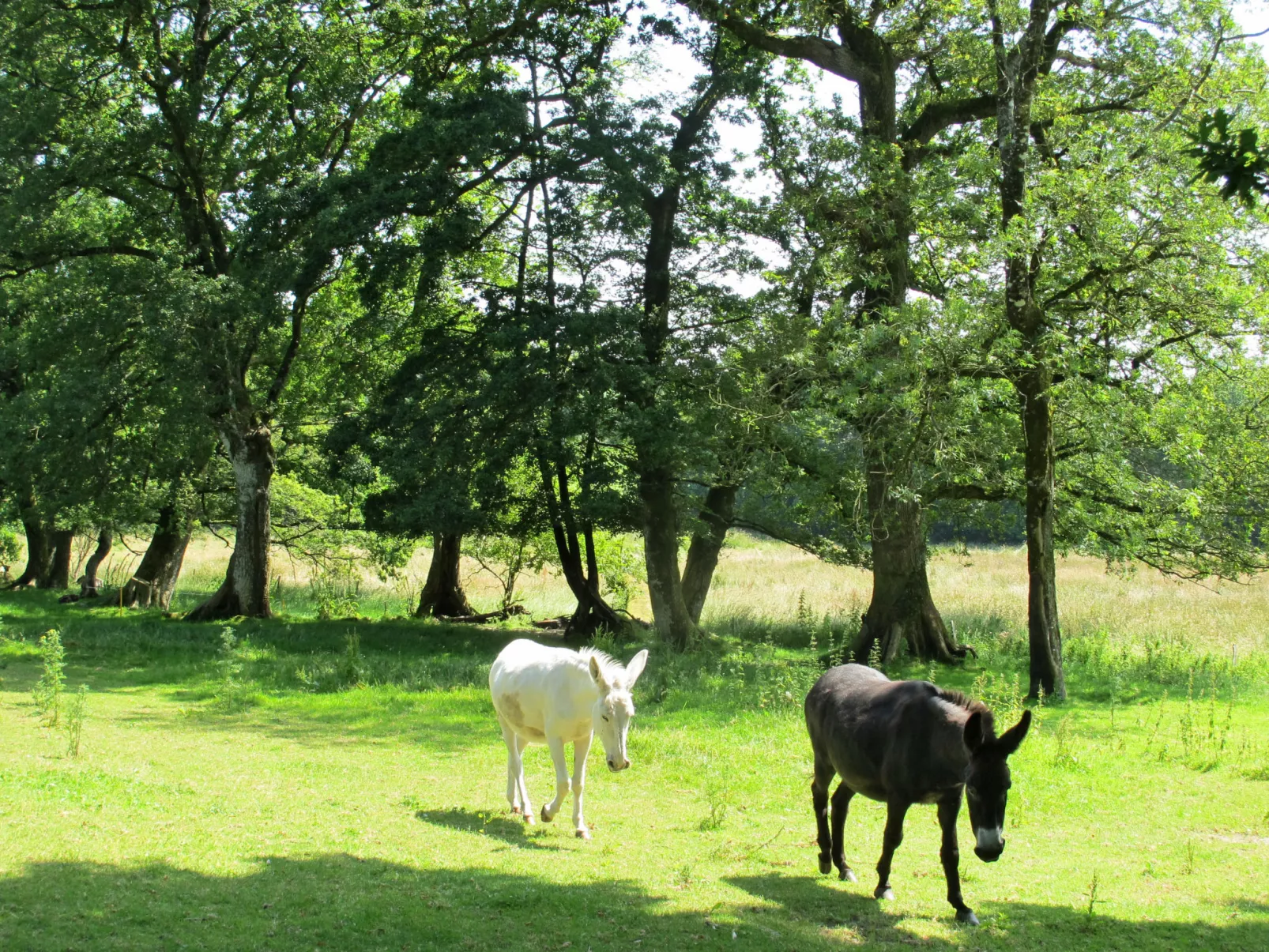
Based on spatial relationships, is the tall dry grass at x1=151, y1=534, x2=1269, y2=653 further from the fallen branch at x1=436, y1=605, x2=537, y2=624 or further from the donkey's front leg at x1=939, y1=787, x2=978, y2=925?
the donkey's front leg at x1=939, y1=787, x2=978, y2=925

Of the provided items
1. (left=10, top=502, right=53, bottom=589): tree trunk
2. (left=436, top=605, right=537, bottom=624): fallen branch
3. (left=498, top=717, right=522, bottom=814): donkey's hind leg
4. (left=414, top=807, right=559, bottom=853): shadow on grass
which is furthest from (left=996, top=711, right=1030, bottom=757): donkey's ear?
(left=10, top=502, right=53, bottom=589): tree trunk

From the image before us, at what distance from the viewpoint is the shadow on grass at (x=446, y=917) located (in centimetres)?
589

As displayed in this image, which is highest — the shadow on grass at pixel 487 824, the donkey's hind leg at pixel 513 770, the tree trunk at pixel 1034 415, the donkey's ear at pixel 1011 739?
the tree trunk at pixel 1034 415

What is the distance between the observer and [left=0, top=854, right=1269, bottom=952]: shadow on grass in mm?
5891

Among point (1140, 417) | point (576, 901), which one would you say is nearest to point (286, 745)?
point (576, 901)

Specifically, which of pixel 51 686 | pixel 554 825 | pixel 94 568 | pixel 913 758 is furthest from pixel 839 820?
pixel 94 568

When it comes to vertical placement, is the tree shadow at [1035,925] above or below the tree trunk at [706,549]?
below

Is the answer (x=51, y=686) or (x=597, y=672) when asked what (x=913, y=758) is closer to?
(x=597, y=672)

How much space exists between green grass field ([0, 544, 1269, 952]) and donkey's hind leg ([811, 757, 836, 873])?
0.26 m

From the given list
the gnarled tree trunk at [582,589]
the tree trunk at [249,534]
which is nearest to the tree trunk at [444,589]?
the tree trunk at [249,534]

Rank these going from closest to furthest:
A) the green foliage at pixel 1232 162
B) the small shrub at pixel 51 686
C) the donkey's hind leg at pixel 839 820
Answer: the green foliage at pixel 1232 162 → the donkey's hind leg at pixel 839 820 → the small shrub at pixel 51 686

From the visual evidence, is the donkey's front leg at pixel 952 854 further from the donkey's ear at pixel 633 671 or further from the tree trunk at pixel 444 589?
the tree trunk at pixel 444 589

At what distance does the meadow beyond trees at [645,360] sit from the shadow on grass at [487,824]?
3.20ft

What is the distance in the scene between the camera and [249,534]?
2591 centimetres
